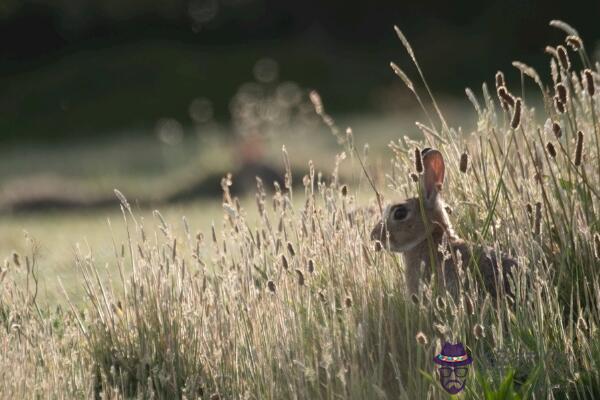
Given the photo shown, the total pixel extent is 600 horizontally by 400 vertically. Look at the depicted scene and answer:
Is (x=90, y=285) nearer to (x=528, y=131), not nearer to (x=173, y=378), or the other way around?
(x=173, y=378)

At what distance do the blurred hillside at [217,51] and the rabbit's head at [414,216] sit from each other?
737 inches

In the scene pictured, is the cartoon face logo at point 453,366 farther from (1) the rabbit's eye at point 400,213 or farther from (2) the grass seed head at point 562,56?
(2) the grass seed head at point 562,56

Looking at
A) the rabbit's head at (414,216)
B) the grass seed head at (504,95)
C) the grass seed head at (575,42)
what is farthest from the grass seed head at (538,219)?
the grass seed head at (575,42)

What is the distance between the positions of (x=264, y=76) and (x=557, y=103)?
68.5ft

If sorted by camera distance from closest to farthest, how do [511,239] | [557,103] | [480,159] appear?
[557,103] < [511,239] < [480,159]

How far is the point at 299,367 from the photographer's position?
4688 millimetres

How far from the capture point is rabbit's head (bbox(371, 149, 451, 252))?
5.55 m

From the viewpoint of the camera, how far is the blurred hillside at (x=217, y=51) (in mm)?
25516

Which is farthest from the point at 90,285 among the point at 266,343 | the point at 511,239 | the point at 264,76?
the point at 264,76

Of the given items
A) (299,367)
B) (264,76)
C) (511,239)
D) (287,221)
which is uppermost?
(264,76)

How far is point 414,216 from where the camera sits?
18.4ft

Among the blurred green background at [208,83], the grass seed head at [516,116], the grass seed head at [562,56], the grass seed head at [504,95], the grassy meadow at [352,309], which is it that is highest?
the blurred green background at [208,83]

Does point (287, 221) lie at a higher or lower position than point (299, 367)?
higher

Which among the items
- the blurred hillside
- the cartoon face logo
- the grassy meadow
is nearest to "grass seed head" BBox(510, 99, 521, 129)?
the grassy meadow
